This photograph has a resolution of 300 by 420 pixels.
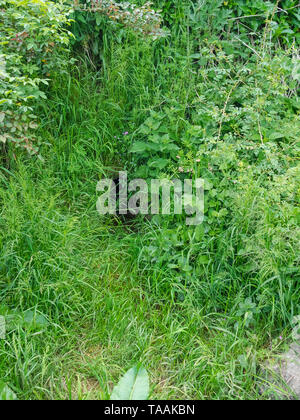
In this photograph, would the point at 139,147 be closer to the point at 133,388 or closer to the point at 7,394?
the point at 133,388

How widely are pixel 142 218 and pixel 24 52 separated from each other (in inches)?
59.1

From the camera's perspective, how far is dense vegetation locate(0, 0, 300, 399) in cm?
258

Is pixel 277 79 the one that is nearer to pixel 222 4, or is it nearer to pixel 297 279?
pixel 222 4

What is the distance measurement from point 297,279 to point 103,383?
1.29 meters

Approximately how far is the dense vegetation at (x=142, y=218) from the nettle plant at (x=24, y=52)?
17mm

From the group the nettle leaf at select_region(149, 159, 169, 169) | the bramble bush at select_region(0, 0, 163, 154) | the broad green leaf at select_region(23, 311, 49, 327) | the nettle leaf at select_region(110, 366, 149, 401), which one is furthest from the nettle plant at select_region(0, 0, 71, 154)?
the nettle leaf at select_region(110, 366, 149, 401)

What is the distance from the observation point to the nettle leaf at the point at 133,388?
2.20 m

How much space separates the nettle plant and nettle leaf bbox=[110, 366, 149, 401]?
1.77 metres

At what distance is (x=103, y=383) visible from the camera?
2.42 meters

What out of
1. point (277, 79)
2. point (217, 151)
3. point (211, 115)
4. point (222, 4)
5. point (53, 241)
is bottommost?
point (53, 241)

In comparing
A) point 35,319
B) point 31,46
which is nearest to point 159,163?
point 31,46

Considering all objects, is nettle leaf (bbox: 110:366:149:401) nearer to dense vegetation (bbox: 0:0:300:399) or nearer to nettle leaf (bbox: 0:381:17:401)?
dense vegetation (bbox: 0:0:300:399)

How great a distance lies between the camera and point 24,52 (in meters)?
3.36

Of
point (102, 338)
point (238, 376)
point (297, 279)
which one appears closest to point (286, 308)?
point (297, 279)
